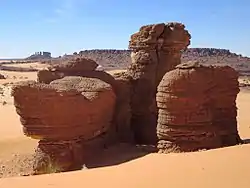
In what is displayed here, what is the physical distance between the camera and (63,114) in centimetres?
1295

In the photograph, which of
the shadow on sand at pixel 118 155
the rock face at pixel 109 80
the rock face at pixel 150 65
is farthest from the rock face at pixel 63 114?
the rock face at pixel 150 65

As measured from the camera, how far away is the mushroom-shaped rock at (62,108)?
12453mm

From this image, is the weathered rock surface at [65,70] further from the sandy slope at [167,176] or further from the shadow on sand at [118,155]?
the sandy slope at [167,176]

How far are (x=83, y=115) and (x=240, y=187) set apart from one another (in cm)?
694

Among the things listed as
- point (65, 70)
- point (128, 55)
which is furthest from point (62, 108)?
point (128, 55)

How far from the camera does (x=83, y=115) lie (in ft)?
44.2

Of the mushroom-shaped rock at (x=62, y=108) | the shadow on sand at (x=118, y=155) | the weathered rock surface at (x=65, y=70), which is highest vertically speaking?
the weathered rock surface at (x=65, y=70)

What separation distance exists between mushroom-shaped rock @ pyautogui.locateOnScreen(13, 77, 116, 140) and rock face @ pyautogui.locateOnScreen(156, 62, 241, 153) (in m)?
2.15

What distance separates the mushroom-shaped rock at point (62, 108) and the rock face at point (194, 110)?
2.15 metres

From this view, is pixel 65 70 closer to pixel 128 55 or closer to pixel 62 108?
pixel 62 108

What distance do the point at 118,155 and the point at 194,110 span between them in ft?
9.91

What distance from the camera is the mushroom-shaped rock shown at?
12453 mm

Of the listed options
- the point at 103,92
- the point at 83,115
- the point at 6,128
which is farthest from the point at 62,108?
the point at 6,128

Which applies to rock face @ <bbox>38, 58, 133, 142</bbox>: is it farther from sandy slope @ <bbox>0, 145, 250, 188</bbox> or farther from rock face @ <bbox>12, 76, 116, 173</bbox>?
sandy slope @ <bbox>0, 145, 250, 188</bbox>
